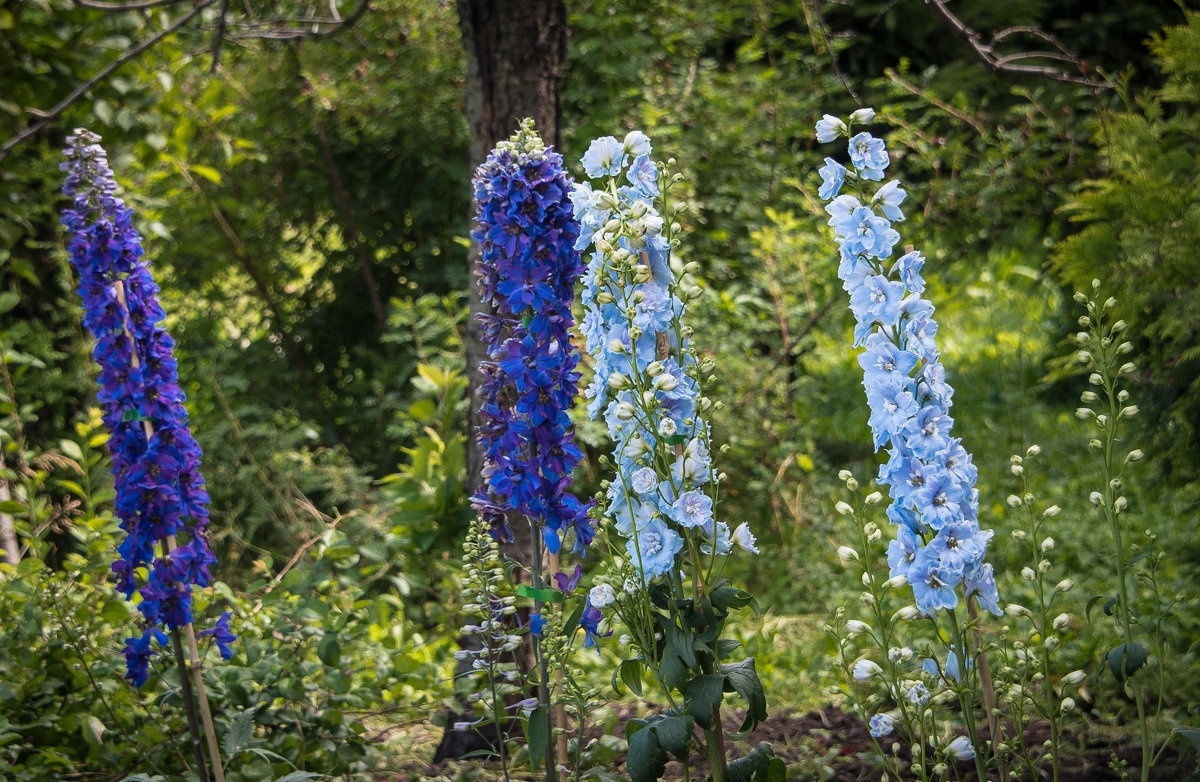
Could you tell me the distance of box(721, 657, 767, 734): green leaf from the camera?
170cm

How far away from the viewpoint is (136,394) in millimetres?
2174

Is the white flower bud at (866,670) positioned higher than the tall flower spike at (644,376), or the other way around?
the tall flower spike at (644,376)

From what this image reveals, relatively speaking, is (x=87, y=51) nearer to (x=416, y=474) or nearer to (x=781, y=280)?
(x=416, y=474)

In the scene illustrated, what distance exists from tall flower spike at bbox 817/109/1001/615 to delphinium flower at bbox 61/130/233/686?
1537 mm

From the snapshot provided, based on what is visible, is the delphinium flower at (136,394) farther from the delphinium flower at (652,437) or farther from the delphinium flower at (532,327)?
the delphinium flower at (652,437)

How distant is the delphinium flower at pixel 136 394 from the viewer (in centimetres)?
219

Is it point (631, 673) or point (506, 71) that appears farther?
point (506, 71)

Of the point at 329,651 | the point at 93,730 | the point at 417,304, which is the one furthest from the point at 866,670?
Result: the point at 417,304

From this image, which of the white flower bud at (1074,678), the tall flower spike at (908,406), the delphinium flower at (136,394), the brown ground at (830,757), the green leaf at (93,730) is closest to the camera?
the tall flower spike at (908,406)

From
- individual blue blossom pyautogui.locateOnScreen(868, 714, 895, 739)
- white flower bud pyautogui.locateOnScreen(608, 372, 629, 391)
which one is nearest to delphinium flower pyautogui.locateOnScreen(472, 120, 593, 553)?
white flower bud pyautogui.locateOnScreen(608, 372, 629, 391)

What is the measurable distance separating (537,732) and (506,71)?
6.27 feet

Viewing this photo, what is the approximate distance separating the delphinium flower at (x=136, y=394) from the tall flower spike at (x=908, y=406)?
5.04 feet

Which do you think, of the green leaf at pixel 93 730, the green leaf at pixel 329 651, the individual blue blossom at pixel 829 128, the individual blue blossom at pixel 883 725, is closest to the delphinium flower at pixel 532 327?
the individual blue blossom at pixel 829 128

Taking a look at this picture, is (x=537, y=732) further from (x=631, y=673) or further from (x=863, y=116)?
(x=863, y=116)
